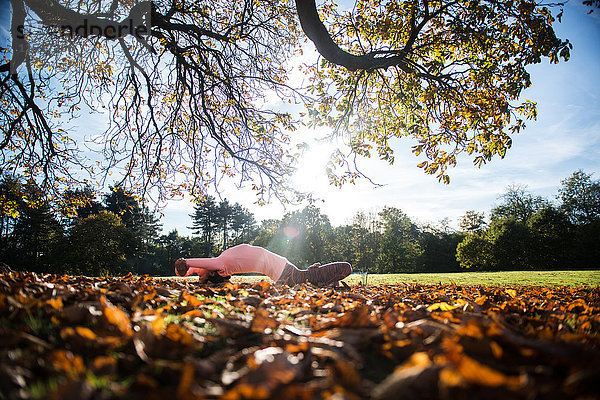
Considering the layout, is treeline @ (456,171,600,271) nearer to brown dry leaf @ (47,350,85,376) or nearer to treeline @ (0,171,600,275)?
treeline @ (0,171,600,275)

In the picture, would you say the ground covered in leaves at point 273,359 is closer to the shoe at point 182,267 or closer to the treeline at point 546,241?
the shoe at point 182,267

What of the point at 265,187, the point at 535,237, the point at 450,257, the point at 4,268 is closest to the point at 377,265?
the point at 450,257

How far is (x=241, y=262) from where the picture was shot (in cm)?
492

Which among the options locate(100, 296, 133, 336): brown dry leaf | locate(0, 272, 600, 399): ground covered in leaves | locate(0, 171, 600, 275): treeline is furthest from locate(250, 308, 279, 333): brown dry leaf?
locate(0, 171, 600, 275): treeline

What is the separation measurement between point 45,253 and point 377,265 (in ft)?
123

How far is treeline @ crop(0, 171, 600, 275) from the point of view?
85.8ft

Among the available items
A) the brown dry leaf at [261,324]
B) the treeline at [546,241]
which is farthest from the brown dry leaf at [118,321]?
the treeline at [546,241]

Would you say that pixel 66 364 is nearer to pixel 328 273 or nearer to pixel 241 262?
pixel 241 262

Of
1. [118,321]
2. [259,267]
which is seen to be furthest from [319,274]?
[118,321]

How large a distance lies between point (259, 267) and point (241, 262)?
37cm

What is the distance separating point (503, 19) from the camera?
4641 mm

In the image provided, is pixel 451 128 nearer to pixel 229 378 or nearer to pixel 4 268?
pixel 229 378

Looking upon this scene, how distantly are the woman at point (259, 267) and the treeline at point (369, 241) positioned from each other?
15.1 meters

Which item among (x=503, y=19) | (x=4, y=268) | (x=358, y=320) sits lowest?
(x=358, y=320)
